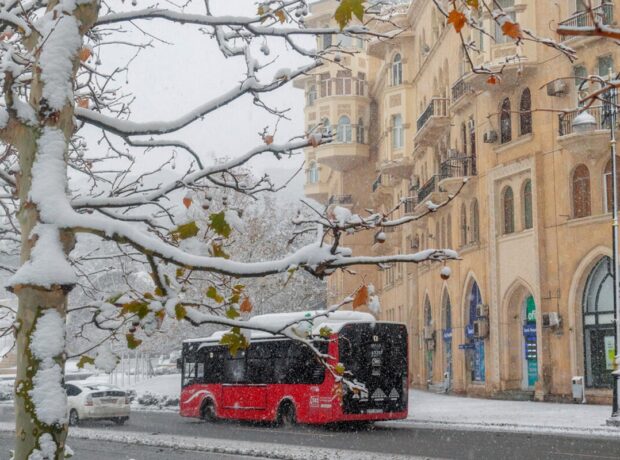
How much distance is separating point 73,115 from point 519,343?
30.9 meters

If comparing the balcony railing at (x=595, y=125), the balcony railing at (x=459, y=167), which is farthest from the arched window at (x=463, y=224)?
the balcony railing at (x=595, y=125)

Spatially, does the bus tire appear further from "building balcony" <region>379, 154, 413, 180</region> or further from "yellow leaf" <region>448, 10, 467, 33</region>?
"yellow leaf" <region>448, 10, 467, 33</region>

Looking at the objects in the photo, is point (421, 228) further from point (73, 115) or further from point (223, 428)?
point (73, 115)

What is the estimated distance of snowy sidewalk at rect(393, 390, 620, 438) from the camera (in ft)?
72.8

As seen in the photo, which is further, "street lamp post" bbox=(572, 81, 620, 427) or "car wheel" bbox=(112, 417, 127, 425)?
"car wheel" bbox=(112, 417, 127, 425)

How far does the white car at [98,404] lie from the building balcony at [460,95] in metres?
17.5

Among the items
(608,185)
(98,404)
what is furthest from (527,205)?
(98,404)

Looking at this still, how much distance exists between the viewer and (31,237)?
497cm

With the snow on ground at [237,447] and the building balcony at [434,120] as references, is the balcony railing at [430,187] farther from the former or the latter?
the snow on ground at [237,447]

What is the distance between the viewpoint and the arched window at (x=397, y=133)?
50688 mm

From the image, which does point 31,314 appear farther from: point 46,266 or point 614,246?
point 614,246

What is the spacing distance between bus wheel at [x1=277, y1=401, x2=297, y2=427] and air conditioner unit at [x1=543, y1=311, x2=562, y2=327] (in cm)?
1134

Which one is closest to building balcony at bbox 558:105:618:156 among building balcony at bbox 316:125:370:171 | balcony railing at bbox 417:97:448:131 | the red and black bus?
the red and black bus

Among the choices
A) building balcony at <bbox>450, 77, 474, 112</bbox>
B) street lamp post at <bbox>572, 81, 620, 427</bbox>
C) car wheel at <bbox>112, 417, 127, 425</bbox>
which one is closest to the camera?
street lamp post at <bbox>572, 81, 620, 427</bbox>
